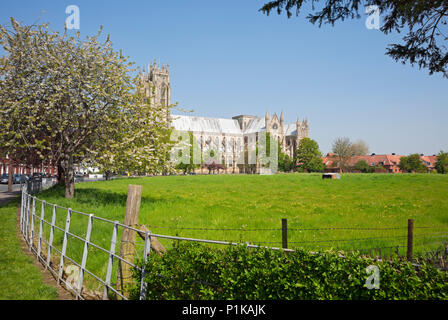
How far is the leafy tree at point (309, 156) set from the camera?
117 metres

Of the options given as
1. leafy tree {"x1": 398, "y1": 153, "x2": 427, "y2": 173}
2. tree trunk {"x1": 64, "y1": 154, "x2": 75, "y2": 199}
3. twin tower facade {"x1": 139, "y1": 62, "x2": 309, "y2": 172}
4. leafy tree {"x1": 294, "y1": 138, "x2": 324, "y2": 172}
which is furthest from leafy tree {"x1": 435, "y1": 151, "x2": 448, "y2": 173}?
tree trunk {"x1": 64, "y1": 154, "x2": 75, "y2": 199}

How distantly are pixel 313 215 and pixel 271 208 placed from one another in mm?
2830

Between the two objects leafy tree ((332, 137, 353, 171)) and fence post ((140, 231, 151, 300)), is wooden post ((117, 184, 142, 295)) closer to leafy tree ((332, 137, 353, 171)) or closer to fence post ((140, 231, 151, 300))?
fence post ((140, 231, 151, 300))

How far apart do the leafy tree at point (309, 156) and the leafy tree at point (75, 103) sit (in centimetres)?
10251

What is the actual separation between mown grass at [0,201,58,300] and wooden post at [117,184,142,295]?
1.56 metres

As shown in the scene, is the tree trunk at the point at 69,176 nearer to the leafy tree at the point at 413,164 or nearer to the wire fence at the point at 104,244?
the wire fence at the point at 104,244

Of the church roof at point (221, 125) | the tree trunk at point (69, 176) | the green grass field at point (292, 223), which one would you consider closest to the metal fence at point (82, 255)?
the green grass field at point (292, 223)

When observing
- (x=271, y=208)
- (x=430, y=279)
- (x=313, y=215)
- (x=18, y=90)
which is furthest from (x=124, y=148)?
(x=430, y=279)

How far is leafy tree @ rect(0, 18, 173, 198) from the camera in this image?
18.6 meters

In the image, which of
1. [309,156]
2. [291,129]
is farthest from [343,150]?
[291,129]
